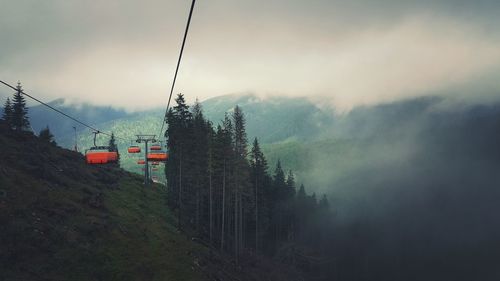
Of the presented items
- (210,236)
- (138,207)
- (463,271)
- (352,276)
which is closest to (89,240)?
(138,207)

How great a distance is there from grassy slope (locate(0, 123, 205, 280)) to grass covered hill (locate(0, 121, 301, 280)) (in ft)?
0.22

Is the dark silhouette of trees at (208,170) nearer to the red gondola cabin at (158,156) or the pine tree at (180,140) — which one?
the pine tree at (180,140)

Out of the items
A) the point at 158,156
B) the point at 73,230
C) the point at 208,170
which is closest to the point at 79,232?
the point at 73,230

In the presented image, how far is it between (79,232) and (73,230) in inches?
21.1

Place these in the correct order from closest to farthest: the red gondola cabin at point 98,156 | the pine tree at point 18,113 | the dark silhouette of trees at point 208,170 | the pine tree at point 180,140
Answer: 1. the red gondola cabin at point 98,156
2. the dark silhouette of trees at point 208,170
3. the pine tree at point 180,140
4. the pine tree at point 18,113

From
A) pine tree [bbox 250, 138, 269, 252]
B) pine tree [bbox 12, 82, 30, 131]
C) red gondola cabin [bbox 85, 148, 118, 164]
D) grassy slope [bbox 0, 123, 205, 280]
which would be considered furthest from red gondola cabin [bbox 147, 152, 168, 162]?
pine tree [bbox 12, 82, 30, 131]

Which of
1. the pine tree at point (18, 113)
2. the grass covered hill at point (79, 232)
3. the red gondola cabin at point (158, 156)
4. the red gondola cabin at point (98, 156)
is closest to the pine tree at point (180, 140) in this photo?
the red gondola cabin at point (158, 156)

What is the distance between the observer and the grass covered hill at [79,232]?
94.2 feet

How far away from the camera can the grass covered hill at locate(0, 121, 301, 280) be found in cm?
2872

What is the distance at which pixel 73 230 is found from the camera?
113 ft

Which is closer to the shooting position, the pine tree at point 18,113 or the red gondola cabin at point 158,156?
the red gondola cabin at point 158,156

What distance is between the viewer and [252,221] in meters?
85.8

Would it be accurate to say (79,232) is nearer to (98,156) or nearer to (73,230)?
(73,230)

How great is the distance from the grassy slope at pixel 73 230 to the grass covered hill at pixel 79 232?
0.07 meters
